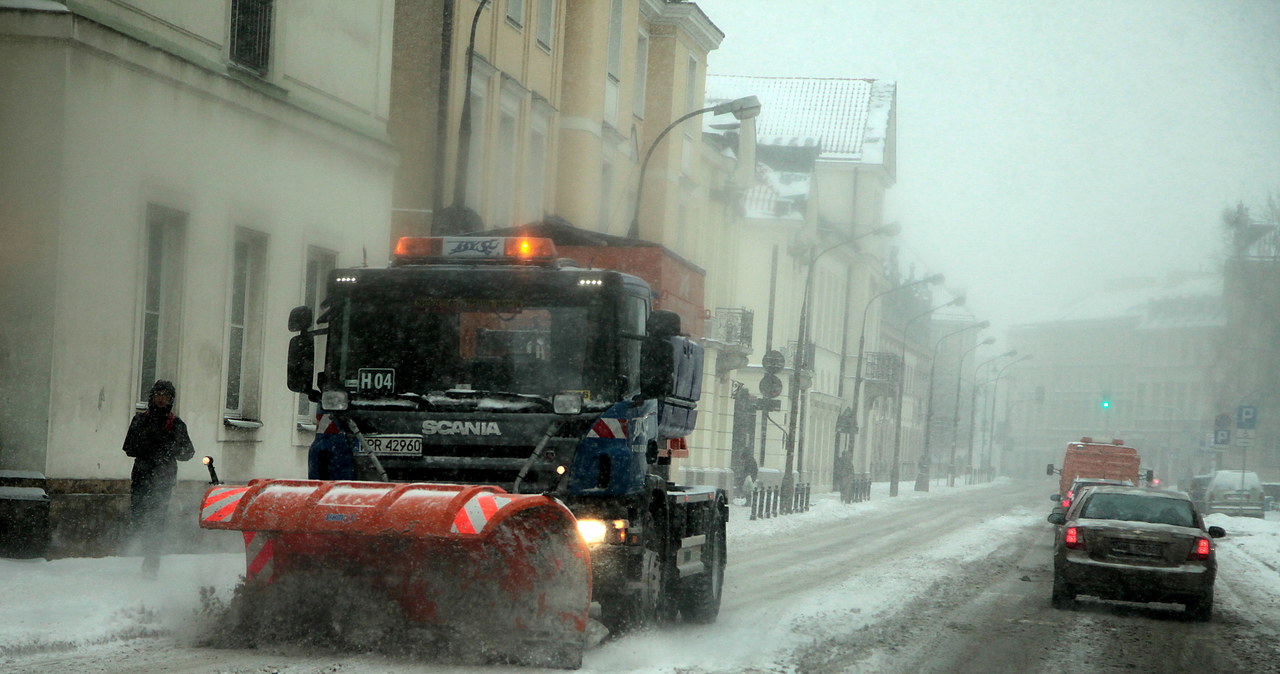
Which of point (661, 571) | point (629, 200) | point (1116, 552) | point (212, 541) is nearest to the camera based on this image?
point (661, 571)

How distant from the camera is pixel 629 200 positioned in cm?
3594

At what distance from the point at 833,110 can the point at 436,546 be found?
2830 inches

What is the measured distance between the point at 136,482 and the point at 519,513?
5.48 metres

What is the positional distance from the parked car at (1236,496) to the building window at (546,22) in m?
34.3

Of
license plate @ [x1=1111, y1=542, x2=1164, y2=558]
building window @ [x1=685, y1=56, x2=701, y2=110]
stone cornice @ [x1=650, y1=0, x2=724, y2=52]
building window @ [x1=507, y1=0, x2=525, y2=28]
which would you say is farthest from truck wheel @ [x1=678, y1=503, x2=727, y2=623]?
building window @ [x1=685, y1=56, x2=701, y2=110]

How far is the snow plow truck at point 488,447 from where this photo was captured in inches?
384

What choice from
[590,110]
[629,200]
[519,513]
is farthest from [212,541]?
[629,200]

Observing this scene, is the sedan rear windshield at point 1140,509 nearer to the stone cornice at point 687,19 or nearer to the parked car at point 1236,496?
the stone cornice at point 687,19

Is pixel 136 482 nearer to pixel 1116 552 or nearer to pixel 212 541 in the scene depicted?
pixel 212 541

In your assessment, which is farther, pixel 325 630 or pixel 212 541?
pixel 212 541

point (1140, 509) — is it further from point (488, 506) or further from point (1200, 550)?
point (488, 506)

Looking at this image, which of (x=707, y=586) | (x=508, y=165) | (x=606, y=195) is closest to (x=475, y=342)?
(x=707, y=586)

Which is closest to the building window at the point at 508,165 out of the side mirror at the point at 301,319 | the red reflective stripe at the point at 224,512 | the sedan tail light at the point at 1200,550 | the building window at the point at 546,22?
the building window at the point at 546,22

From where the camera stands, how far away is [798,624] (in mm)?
13109
